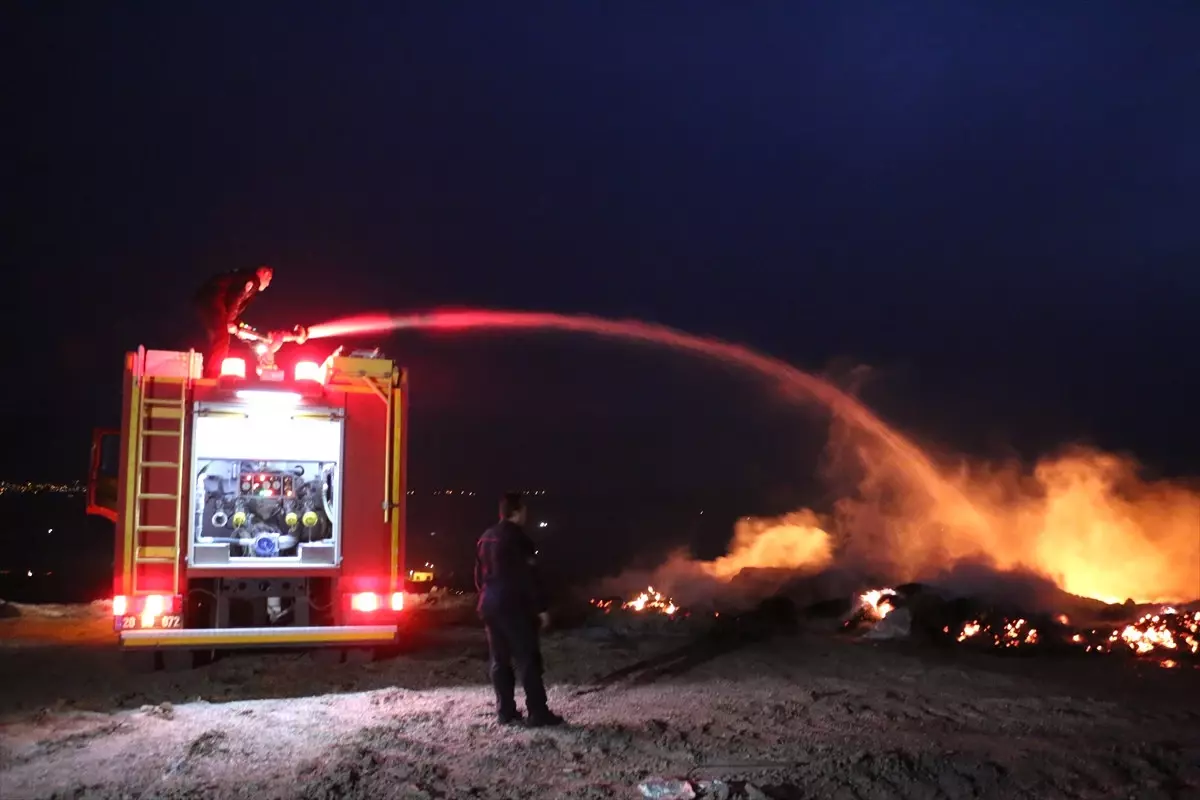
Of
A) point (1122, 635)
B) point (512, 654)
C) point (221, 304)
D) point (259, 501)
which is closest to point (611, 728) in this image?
point (512, 654)

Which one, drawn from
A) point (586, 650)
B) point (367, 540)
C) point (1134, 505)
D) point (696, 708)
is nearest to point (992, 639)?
point (586, 650)

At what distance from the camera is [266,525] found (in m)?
10.0

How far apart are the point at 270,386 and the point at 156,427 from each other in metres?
1.11

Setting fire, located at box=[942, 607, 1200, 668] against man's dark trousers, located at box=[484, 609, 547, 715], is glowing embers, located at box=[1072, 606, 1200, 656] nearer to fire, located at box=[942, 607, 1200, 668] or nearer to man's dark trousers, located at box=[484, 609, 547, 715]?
fire, located at box=[942, 607, 1200, 668]

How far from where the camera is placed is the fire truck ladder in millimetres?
9508

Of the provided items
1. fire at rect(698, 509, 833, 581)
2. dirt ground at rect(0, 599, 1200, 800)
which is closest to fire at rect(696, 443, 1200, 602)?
fire at rect(698, 509, 833, 581)

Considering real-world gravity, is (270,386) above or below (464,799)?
above

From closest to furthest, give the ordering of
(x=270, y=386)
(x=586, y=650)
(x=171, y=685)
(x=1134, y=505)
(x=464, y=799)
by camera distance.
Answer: (x=464, y=799) → (x=171, y=685) → (x=270, y=386) → (x=586, y=650) → (x=1134, y=505)

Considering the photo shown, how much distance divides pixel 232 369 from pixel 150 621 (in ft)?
8.09

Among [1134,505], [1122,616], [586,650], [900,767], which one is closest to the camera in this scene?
[900,767]

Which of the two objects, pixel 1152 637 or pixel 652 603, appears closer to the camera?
pixel 1152 637

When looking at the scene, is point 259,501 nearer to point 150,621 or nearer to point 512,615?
point 150,621

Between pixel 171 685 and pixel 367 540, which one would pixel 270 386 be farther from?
pixel 171 685

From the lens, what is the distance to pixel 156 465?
9617 mm
